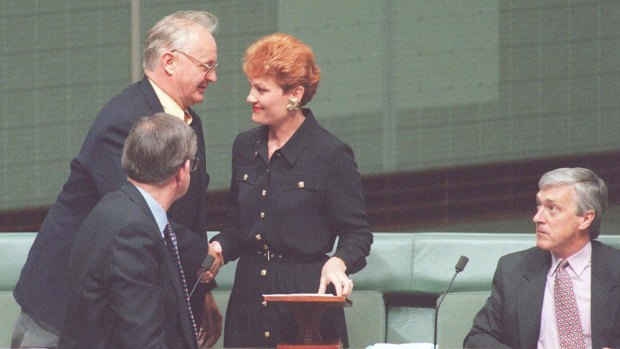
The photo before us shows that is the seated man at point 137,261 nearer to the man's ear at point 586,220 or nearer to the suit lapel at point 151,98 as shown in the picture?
the suit lapel at point 151,98

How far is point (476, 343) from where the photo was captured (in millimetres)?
4730

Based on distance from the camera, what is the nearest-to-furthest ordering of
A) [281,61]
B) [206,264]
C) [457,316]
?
[206,264]
[281,61]
[457,316]

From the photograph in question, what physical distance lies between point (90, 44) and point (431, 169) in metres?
1.68

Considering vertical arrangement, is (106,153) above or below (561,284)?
above

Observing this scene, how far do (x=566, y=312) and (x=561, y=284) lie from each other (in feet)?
0.33

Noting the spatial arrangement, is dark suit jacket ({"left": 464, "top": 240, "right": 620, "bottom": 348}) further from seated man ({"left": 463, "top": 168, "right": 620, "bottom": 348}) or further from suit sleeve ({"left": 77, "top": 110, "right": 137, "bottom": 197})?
suit sleeve ({"left": 77, "top": 110, "right": 137, "bottom": 197})

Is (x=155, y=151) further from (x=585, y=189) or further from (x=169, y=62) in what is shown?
(x=585, y=189)

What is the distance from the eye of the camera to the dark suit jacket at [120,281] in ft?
11.5

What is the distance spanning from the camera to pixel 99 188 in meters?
4.26

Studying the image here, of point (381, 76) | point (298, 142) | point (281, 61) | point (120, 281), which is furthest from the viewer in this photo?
point (381, 76)

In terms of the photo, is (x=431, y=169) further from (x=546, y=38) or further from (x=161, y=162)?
(x=161, y=162)

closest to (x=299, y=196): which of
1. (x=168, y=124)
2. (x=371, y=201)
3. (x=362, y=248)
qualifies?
(x=362, y=248)

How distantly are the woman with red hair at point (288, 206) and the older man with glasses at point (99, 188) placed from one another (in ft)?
0.86

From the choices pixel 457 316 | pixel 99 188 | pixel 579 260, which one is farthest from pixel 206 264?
pixel 457 316
